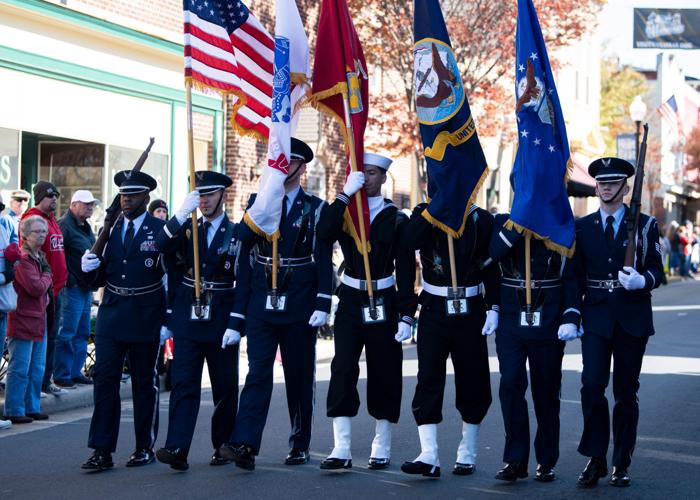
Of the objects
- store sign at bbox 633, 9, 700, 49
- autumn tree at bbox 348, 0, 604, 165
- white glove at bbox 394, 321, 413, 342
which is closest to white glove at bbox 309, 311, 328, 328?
white glove at bbox 394, 321, 413, 342

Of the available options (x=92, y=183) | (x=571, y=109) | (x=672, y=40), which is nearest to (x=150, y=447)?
(x=92, y=183)

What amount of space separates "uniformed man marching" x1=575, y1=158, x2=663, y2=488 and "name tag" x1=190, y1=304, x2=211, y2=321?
2554 mm

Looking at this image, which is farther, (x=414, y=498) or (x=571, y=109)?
(x=571, y=109)

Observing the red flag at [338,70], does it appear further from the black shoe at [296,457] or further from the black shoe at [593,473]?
the black shoe at [593,473]

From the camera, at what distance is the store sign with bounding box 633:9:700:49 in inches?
2643

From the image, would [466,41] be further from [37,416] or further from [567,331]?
[567,331]

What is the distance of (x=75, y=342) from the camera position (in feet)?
40.6

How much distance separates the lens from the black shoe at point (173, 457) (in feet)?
26.5

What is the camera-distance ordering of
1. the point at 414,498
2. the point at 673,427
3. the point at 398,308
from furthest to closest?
the point at 673,427 → the point at 398,308 → the point at 414,498

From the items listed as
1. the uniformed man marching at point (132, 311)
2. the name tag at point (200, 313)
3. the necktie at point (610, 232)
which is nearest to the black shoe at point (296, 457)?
the uniformed man marching at point (132, 311)

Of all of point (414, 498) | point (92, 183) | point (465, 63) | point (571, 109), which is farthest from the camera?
point (571, 109)

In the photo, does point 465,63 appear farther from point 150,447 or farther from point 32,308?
point 150,447

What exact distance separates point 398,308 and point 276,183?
121 cm

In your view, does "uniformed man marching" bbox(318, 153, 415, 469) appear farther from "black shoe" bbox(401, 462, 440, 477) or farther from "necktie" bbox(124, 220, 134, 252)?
Result: "necktie" bbox(124, 220, 134, 252)
